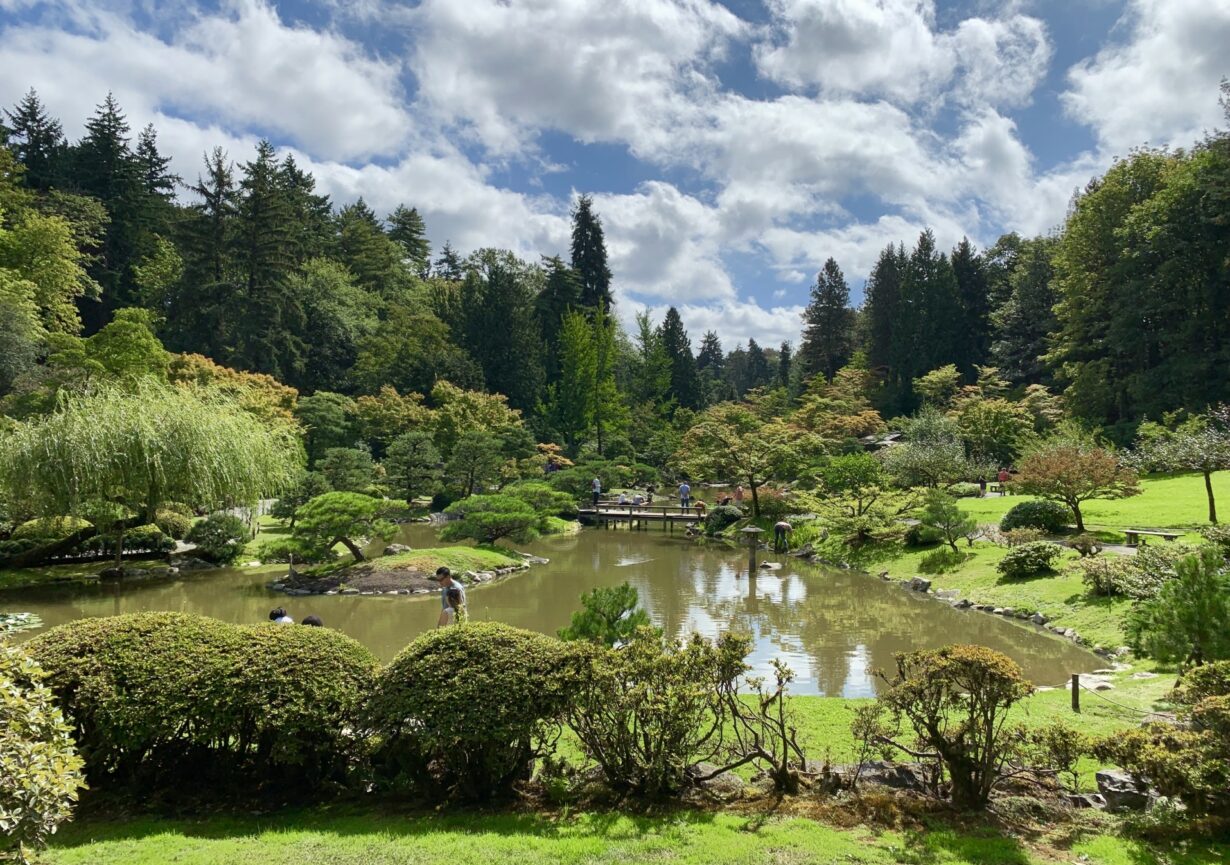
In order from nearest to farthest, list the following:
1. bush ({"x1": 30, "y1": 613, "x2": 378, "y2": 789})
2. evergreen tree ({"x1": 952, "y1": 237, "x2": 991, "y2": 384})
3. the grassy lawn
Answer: the grassy lawn < bush ({"x1": 30, "y1": 613, "x2": 378, "y2": 789}) < evergreen tree ({"x1": 952, "y1": 237, "x2": 991, "y2": 384})

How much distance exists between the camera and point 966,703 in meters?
4.97

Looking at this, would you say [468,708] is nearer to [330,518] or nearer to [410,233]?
[330,518]

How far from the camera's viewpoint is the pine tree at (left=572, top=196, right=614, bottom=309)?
51.8 meters

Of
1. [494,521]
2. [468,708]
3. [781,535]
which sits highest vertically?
[494,521]

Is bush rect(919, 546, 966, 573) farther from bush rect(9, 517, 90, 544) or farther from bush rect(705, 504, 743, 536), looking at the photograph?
bush rect(9, 517, 90, 544)

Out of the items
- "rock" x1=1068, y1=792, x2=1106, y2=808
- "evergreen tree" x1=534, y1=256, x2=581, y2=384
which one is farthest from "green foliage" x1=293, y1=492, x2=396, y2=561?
"evergreen tree" x1=534, y1=256, x2=581, y2=384

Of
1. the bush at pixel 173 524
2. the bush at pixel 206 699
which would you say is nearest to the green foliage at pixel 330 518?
the bush at pixel 173 524

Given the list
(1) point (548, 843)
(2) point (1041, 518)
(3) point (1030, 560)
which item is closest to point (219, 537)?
(1) point (548, 843)

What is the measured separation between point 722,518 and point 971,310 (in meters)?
33.0

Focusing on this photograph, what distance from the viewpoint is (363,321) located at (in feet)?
140

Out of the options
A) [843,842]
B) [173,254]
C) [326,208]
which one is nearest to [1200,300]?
[843,842]

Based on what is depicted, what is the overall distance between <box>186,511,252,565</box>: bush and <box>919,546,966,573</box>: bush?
17735 mm

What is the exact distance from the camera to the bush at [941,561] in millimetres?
16812

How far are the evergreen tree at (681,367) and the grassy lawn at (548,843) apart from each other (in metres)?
47.5
